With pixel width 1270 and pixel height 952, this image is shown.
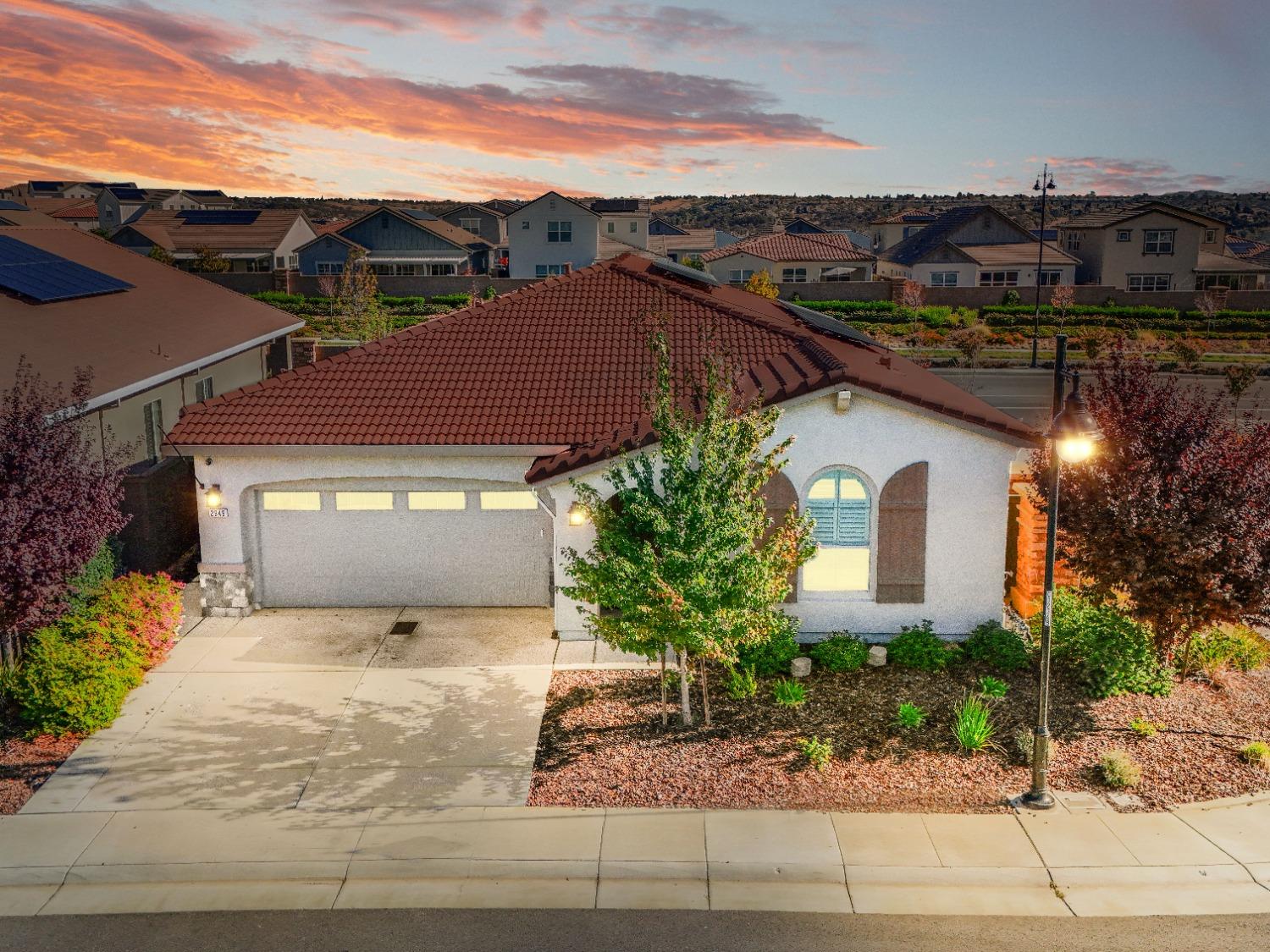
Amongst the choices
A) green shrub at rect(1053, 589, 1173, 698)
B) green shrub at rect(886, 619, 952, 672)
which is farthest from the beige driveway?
green shrub at rect(1053, 589, 1173, 698)

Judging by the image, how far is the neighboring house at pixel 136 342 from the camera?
18875 mm

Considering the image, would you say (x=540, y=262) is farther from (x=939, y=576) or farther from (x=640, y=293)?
(x=939, y=576)

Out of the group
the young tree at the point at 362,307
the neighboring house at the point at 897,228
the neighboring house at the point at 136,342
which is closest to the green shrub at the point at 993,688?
the neighboring house at the point at 136,342

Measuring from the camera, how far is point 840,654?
50.7ft

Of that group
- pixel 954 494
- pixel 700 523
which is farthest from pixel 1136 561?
pixel 700 523

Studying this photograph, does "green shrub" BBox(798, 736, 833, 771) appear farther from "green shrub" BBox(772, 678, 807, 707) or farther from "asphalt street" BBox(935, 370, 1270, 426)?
"asphalt street" BBox(935, 370, 1270, 426)

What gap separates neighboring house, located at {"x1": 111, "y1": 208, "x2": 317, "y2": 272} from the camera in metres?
83.5

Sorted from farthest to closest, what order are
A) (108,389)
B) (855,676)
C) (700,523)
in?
1. (108,389)
2. (855,676)
3. (700,523)

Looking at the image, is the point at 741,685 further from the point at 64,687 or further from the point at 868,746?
the point at 64,687

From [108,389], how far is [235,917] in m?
11.4

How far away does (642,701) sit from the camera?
47.5ft

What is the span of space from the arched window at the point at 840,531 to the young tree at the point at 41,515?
9.48 metres

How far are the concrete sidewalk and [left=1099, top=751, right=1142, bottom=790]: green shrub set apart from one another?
23.7 inches

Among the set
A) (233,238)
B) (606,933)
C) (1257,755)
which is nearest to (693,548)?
(606,933)
